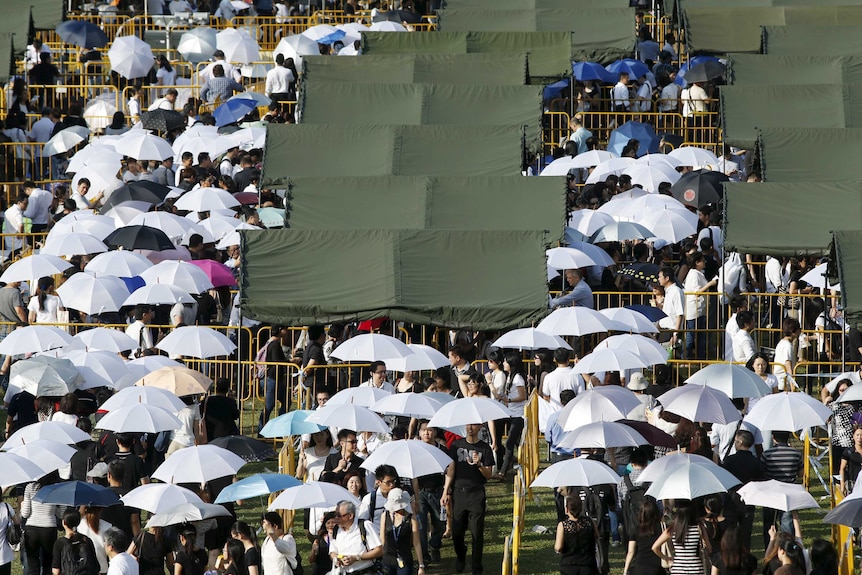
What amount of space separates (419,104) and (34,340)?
30.6 feet

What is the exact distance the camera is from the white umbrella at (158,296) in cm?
2198

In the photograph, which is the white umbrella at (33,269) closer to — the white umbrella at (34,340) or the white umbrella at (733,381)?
the white umbrella at (34,340)

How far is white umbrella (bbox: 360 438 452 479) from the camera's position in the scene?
15852 millimetres

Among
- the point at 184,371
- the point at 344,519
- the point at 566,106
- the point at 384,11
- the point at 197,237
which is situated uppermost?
the point at 384,11

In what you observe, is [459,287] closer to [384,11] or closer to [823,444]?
[823,444]

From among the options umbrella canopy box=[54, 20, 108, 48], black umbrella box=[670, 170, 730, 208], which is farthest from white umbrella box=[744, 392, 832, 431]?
umbrella canopy box=[54, 20, 108, 48]

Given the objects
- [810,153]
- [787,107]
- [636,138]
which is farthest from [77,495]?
[636,138]

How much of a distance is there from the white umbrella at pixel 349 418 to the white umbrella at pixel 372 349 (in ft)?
7.60

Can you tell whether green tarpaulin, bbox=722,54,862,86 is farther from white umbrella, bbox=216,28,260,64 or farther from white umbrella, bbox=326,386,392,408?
white umbrella, bbox=326,386,392,408

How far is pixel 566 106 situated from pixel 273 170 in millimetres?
9677

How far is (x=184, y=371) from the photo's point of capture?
742 inches

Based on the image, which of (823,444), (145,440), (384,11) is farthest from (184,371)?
(384,11)

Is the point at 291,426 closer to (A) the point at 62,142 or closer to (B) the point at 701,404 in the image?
(B) the point at 701,404

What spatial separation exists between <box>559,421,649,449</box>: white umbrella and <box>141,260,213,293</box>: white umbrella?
7.36 metres
